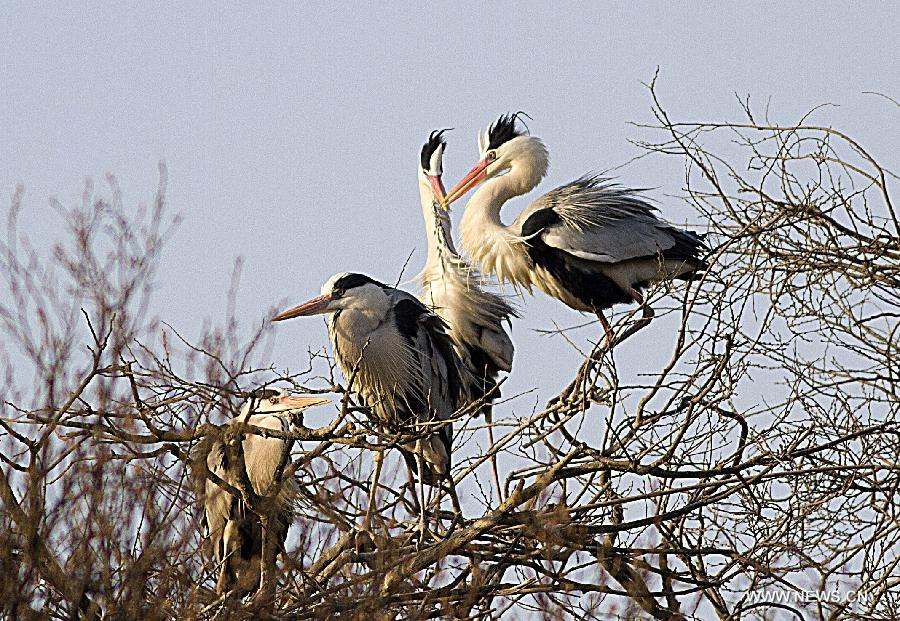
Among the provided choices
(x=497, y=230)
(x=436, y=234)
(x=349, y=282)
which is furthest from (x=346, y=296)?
(x=436, y=234)

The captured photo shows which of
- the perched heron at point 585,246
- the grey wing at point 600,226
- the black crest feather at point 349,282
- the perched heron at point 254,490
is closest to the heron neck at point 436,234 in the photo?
the perched heron at point 585,246

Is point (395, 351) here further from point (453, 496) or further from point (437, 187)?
point (437, 187)

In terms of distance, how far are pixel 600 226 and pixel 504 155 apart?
116cm

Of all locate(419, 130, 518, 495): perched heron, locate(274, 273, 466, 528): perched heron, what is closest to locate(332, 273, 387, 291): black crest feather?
locate(274, 273, 466, 528): perched heron

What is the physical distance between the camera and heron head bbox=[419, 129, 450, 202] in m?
8.95

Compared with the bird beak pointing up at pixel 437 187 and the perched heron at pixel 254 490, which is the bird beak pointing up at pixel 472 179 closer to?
the bird beak pointing up at pixel 437 187

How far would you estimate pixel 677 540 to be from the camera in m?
4.78

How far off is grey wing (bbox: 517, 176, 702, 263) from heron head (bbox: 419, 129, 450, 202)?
1.59m

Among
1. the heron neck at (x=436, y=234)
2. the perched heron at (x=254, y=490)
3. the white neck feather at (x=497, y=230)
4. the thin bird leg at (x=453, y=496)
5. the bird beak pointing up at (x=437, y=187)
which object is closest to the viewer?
the thin bird leg at (x=453, y=496)

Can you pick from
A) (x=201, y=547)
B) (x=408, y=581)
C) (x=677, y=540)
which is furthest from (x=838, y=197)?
(x=201, y=547)

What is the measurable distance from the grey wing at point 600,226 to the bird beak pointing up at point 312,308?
4.09 feet

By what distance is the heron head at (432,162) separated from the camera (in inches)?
352

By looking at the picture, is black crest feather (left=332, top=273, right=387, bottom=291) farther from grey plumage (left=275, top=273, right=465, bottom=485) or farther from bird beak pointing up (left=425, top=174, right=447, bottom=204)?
bird beak pointing up (left=425, top=174, right=447, bottom=204)

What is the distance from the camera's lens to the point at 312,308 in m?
6.69
